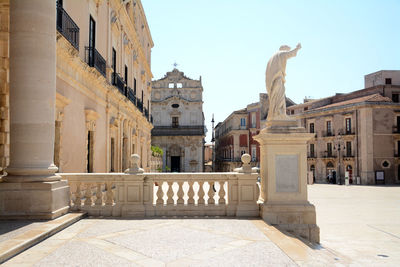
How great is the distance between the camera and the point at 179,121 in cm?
5247

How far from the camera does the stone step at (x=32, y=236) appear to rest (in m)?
4.09

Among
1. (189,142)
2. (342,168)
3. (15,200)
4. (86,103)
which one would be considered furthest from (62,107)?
(189,142)

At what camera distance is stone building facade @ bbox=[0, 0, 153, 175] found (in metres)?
8.80

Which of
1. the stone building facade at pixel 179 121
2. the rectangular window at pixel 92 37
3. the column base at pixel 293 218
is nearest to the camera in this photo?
the column base at pixel 293 218

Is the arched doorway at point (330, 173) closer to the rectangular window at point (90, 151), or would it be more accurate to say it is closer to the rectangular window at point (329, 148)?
the rectangular window at point (329, 148)

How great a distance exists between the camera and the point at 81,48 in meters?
11.2

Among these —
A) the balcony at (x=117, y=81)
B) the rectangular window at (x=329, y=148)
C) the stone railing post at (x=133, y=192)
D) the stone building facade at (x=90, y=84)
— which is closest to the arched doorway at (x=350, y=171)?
the rectangular window at (x=329, y=148)

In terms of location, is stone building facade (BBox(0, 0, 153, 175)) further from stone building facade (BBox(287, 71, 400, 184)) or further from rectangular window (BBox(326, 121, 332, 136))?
rectangular window (BBox(326, 121, 332, 136))

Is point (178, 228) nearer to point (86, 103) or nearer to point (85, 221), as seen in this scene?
point (85, 221)

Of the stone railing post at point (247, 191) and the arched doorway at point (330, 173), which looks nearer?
the stone railing post at point (247, 191)

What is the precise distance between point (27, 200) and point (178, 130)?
4576 cm

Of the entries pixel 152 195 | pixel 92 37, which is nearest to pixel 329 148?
pixel 92 37

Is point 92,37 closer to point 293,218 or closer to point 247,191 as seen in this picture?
point 247,191

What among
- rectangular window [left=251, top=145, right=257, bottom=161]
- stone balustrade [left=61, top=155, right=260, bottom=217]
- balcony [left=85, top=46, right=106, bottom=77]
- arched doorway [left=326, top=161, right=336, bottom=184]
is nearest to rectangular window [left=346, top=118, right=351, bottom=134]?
arched doorway [left=326, top=161, right=336, bottom=184]
